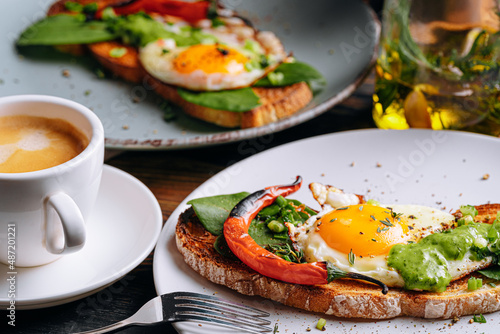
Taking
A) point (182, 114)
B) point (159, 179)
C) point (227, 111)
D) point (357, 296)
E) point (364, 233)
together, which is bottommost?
point (159, 179)

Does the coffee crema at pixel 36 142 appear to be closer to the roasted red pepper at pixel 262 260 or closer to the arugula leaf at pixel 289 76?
the roasted red pepper at pixel 262 260

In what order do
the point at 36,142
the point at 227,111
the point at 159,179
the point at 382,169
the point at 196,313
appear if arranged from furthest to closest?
the point at 227,111 < the point at 159,179 < the point at 382,169 < the point at 36,142 < the point at 196,313

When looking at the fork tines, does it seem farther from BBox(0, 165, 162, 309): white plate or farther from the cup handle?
the cup handle

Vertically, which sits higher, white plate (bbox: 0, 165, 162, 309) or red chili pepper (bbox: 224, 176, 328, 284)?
red chili pepper (bbox: 224, 176, 328, 284)

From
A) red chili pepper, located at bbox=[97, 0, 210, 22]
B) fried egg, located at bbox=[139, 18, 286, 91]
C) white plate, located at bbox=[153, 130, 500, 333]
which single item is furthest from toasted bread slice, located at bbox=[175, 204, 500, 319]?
red chili pepper, located at bbox=[97, 0, 210, 22]

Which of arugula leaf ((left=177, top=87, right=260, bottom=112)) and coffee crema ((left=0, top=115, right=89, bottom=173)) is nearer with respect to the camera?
coffee crema ((left=0, top=115, right=89, bottom=173))

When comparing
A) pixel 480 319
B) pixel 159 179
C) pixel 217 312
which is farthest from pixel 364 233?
pixel 159 179

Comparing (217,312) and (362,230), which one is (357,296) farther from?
(217,312)
